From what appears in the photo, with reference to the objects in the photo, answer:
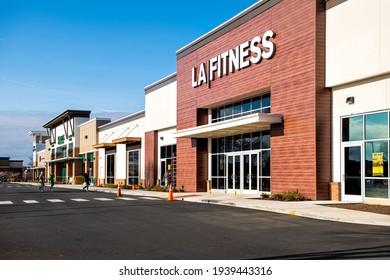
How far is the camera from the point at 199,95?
36031mm

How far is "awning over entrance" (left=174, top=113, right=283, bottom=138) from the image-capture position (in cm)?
2630

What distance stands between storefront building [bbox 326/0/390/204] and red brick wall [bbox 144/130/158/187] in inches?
943

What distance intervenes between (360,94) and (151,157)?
26543 mm

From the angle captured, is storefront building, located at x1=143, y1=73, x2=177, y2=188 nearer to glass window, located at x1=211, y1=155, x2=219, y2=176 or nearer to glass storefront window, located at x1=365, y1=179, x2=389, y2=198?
glass window, located at x1=211, y1=155, x2=219, y2=176

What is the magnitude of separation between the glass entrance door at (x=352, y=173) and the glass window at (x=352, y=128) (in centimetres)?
40

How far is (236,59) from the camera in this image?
102 ft

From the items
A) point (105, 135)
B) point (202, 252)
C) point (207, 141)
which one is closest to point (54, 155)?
point (105, 135)

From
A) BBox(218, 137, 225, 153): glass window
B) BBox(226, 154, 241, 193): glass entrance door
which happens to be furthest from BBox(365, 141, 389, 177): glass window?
BBox(218, 137, 225, 153): glass window

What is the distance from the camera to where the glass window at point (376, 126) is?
69.8ft

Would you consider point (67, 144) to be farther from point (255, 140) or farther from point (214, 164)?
point (255, 140)

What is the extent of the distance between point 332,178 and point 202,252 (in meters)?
15.1

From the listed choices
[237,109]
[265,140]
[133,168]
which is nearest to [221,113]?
[237,109]

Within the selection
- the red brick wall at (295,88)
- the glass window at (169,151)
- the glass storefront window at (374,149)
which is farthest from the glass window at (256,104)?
the glass window at (169,151)

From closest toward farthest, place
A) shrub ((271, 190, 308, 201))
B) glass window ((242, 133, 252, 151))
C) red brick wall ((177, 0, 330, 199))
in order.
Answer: red brick wall ((177, 0, 330, 199)) < shrub ((271, 190, 308, 201)) < glass window ((242, 133, 252, 151))
